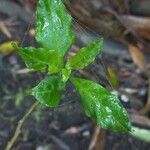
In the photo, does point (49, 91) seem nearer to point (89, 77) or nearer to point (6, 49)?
point (89, 77)

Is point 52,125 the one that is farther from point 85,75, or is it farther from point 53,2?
point 53,2

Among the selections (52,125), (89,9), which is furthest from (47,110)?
(89,9)

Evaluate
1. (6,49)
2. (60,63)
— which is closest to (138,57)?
(6,49)

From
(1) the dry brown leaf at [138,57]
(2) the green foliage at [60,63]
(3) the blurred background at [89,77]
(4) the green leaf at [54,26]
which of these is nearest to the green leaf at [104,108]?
(2) the green foliage at [60,63]

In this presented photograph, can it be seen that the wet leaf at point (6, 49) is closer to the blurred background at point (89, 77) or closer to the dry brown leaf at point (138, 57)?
the blurred background at point (89, 77)

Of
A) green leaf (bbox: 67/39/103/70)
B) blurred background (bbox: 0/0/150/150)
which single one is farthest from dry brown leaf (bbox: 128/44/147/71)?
green leaf (bbox: 67/39/103/70)
